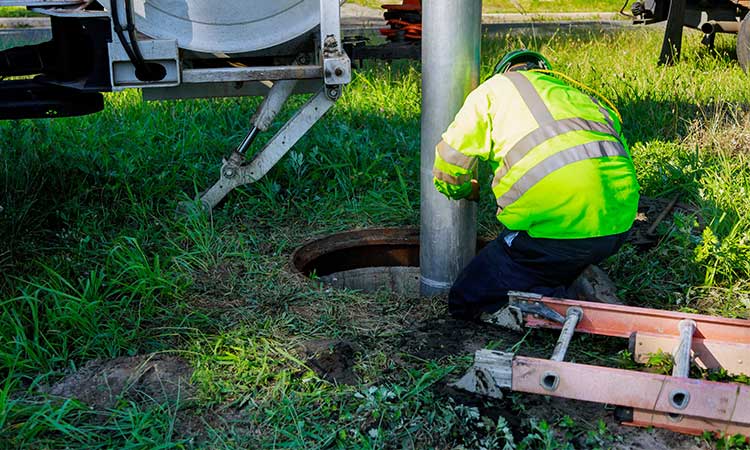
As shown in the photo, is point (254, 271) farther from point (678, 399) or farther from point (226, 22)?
point (678, 399)

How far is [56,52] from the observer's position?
154 inches

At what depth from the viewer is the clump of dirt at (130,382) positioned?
2.87 meters

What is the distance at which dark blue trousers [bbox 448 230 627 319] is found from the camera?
131 inches

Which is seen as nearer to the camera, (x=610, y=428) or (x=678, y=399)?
(x=678, y=399)

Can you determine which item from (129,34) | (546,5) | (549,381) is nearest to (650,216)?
(549,381)

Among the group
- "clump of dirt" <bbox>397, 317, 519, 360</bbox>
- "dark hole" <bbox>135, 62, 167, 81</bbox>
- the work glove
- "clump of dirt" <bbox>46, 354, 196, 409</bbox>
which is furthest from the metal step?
"clump of dirt" <bbox>397, 317, 519, 360</bbox>

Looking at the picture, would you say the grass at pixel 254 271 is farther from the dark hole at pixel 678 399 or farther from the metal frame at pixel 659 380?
the dark hole at pixel 678 399

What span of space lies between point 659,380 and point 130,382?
1799 millimetres

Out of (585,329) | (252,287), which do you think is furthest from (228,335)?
(585,329)

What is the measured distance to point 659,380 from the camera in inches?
102

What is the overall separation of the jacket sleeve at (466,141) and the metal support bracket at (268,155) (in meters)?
0.97

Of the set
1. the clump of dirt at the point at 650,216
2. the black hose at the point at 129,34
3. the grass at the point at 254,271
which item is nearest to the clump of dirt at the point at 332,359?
the grass at the point at 254,271

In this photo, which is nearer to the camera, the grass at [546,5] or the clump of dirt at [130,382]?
the clump of dirt at [130,382]

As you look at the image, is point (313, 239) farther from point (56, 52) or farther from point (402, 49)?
point (402, 49)
